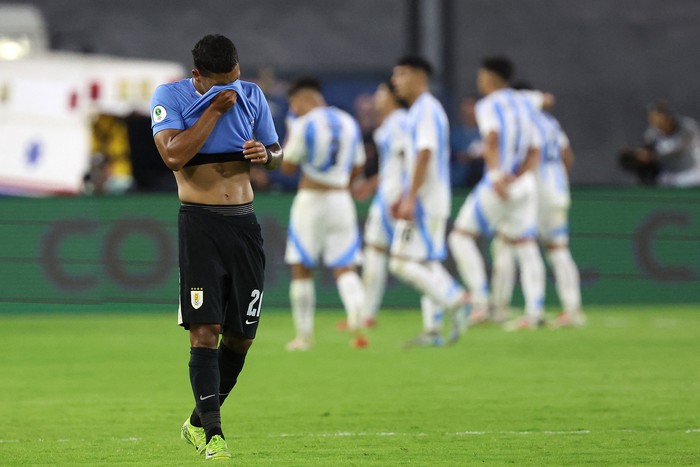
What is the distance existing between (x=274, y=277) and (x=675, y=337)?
5459 millimetres

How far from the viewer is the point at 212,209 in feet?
21.3

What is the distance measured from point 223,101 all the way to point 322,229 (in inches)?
239

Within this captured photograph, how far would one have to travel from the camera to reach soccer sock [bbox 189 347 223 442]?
6309 mm

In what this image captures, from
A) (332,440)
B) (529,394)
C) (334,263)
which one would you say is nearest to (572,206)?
(334,263)

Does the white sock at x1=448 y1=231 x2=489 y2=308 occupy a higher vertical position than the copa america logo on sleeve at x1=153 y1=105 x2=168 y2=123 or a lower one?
lower

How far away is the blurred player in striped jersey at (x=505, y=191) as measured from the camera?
46.2 ft

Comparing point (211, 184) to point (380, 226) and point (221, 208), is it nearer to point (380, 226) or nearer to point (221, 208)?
point (221, 208)

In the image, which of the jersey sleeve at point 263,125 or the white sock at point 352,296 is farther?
the white sock at point 352,296

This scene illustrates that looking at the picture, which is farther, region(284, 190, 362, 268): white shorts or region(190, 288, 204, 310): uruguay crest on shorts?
region(284, 190, 362, 268): white shorts

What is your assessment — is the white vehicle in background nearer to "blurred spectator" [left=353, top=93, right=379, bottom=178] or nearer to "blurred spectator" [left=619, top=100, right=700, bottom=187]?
"blurred spectator" [left=353, top=93, right=379, bottom=178]

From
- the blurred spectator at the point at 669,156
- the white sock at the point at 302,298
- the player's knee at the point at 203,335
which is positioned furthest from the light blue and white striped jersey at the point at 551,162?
the player's knee at the point at 203,335

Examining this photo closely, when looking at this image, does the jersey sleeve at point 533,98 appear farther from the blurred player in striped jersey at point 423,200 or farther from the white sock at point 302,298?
the white sock at point 302,298

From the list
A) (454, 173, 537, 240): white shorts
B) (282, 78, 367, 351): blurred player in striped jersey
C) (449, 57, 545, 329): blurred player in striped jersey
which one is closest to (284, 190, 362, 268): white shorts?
(282, 78, 367, 351): blurred player in striped jersey

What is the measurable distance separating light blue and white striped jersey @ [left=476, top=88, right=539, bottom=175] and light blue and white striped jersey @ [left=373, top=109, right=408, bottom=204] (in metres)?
0.81
